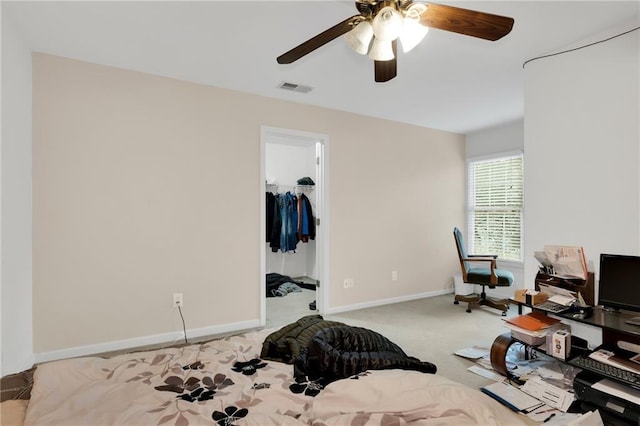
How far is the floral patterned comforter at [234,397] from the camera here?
1.06 m

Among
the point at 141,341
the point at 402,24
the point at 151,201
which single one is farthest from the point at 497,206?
the point at 141,341

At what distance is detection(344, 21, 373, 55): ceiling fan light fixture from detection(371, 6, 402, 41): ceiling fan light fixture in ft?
0.12

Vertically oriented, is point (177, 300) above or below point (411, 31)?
below

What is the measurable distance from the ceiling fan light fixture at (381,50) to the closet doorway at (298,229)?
6.36 ft

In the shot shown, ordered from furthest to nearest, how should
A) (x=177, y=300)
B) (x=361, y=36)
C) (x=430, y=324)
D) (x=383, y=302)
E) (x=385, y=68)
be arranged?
(x=383, y=302), (x=430, y=324), (x=177, y=300), (x=385, y=68), (x=361, y=36)

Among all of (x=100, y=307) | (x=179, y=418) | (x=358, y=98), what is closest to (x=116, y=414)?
(x=179, y=418)

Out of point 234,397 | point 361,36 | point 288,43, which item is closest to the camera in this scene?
point 234,397

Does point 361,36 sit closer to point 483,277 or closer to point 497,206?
point 483,277

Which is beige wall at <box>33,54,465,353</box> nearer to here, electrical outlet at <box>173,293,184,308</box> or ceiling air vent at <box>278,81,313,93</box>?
electrical outlet at <box>173,293,184,308</box>

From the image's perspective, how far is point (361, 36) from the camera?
4.94 ft

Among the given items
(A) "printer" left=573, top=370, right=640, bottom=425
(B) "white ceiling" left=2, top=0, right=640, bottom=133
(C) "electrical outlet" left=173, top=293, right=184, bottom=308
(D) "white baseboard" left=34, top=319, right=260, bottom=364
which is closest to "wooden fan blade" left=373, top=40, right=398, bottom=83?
(B) "white ceiling" left=2, top=0, right=640, bottom=133

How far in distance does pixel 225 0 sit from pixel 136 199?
1.80 metres

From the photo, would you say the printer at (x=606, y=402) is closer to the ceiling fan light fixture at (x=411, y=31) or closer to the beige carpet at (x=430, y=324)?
the beige carpet at (x=430, y=324)

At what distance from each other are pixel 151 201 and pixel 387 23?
2420 mm
